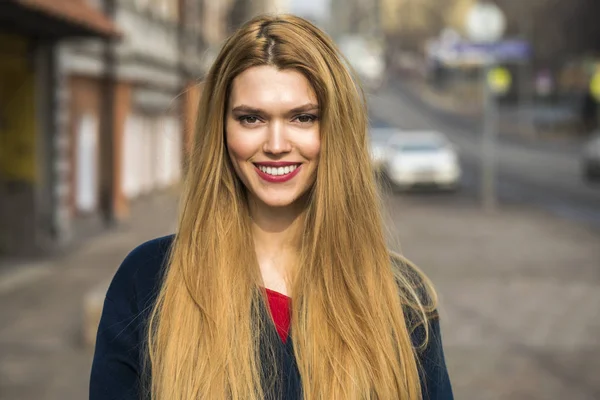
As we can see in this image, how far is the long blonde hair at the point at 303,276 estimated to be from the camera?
216 cm

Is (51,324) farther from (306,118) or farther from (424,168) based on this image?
(424,168)

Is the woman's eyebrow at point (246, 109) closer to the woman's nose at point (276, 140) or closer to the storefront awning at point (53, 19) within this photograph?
the woman's nose at point (276, 140)

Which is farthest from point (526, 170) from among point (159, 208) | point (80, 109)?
point (80, 109)

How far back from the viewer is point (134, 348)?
7.22ft

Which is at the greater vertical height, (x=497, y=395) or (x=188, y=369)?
(x=188, y=369)

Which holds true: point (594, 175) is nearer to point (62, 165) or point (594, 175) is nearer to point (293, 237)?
point (62, 165)

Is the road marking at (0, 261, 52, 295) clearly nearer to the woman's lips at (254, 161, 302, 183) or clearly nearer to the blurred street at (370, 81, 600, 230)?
the blurred street at (370, 81, 600, 230)

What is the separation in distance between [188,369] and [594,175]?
30444 mm

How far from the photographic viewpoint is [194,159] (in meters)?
2.40

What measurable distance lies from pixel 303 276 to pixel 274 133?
33 cm

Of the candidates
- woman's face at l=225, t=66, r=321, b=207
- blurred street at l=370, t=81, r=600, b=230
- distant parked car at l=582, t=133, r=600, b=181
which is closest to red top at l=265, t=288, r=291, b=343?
woman's face at l=225, t=66, r=321, b=207

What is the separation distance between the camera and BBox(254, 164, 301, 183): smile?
232cm

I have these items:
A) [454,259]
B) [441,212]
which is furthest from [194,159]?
[441,212]

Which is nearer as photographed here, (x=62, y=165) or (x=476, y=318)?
(x=476, y=318)
